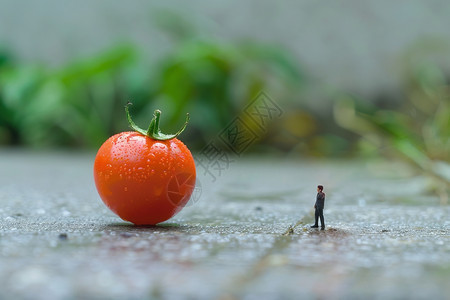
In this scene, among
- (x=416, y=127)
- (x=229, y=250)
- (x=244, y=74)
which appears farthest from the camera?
(x=244, y=74)

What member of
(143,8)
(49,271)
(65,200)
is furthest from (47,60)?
(49,271)

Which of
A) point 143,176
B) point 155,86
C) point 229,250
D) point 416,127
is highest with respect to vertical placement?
point 155,86

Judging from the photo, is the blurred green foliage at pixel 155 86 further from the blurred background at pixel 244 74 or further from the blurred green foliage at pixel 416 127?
the blurred green foliage at pixel 416 127

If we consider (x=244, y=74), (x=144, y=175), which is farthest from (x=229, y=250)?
(x=244, y=74)

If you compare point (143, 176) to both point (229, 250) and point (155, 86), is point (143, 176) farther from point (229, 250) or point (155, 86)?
point (155, 86)

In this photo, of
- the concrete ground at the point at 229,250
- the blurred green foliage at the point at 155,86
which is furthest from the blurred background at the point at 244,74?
the concrete ground at the point at 229,250

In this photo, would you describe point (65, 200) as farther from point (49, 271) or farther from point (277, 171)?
point (277, 171)

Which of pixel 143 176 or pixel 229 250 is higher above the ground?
pixel 143 176

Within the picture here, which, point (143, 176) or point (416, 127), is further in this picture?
point (416, 127)
